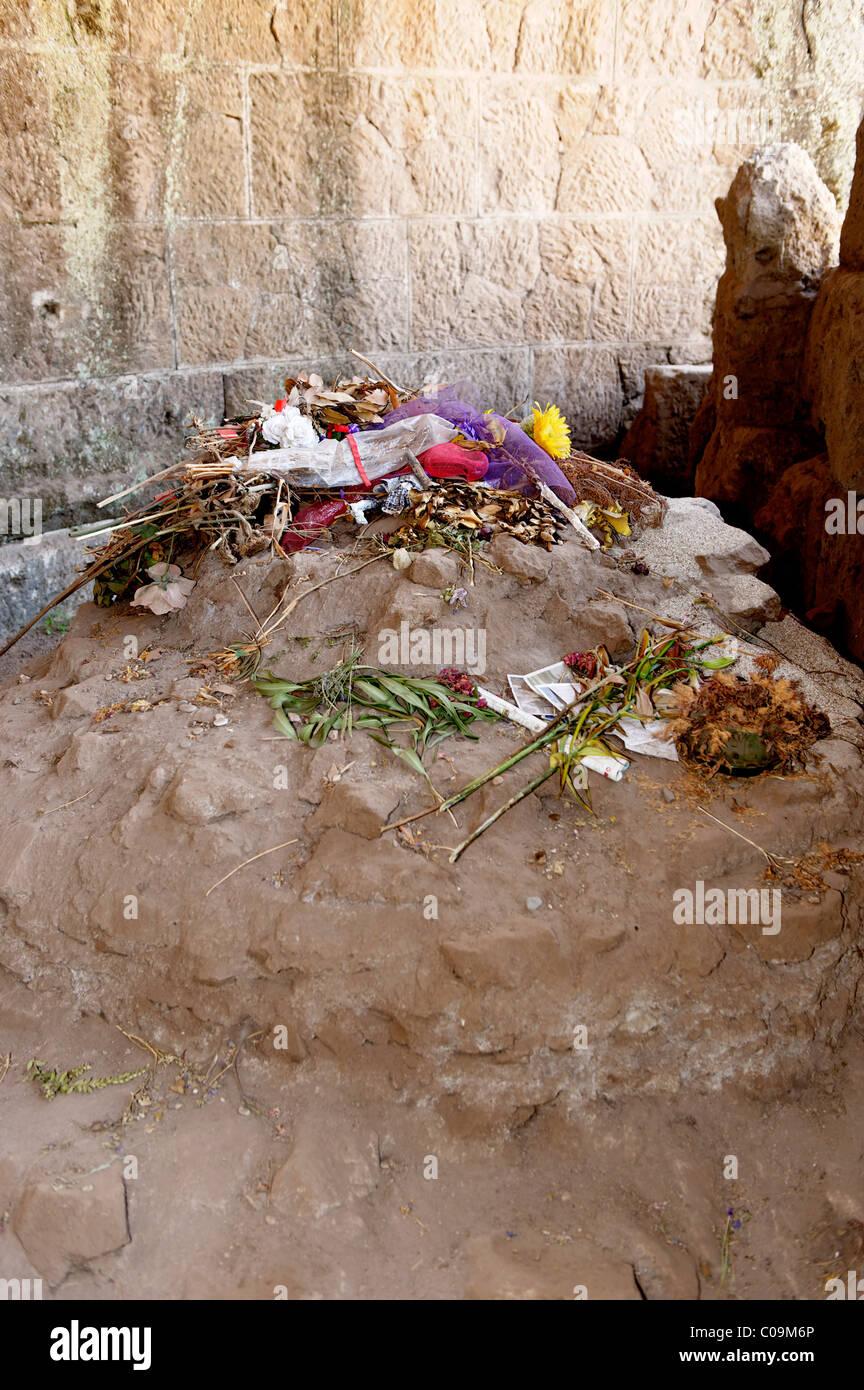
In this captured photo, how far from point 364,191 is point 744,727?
13.8 ft

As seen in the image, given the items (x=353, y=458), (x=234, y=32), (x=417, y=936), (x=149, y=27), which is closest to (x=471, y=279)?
(x=234, y=32)

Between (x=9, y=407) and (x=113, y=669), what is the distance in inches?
79.1

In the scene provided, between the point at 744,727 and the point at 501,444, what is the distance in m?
1.81

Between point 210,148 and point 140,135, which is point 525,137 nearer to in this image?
point 210,148

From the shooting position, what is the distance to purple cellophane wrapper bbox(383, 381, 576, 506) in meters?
4.49

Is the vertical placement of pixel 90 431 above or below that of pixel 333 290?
below

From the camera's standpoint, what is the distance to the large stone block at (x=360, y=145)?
18.7ft

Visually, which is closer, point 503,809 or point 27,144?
point 503,809

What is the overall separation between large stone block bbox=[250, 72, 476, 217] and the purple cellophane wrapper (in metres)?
1.92

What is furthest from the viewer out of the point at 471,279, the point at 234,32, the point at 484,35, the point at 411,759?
the point at 471,279

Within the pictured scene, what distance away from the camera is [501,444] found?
4.58 m

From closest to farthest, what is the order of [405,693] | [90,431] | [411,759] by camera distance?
1. [411,759]
2. [405,693]
3. [90,431]

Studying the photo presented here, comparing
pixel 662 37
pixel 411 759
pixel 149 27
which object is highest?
pixel 662 37

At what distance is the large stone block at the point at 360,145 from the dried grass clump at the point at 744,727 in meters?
3.91
